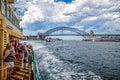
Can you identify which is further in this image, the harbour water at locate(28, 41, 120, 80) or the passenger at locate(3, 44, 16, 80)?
the harbour water at locate(28, 41, 120, 80)

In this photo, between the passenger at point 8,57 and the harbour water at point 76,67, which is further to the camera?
the harbour water at point 76,67

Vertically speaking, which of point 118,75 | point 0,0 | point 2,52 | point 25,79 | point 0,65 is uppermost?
point 0,0

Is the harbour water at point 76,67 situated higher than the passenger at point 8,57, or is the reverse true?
the passenger at point 8,57

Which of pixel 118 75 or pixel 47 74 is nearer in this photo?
pixel 47 74

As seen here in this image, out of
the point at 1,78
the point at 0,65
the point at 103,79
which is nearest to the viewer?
the point at 1,78

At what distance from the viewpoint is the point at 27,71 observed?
10.3 metres

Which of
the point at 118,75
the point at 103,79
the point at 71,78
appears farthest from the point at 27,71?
the point at 118,75

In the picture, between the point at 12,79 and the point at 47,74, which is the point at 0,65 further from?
the point at 47,74

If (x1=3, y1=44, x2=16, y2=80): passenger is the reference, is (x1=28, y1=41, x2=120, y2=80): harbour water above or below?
below

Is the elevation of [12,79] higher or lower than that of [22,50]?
lower

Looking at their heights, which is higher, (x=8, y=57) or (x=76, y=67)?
(x=8, y=57)

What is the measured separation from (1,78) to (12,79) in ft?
2.78

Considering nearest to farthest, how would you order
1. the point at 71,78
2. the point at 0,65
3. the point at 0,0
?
1. the point at 0,65
2. the point at 0,0
3. the point at 71,78

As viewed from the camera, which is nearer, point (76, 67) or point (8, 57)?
point (8, 57)
